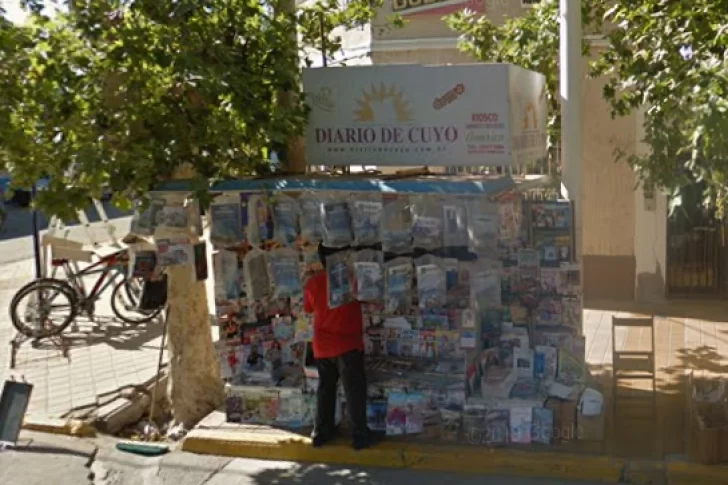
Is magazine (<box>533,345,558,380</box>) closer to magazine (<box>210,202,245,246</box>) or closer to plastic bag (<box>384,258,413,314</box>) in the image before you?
plastic bag (<box>384,258,413,314</box>)

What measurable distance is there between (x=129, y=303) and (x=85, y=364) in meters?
2.06

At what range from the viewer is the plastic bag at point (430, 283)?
22.2ft

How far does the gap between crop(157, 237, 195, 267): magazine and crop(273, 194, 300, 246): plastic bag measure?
0.80 m

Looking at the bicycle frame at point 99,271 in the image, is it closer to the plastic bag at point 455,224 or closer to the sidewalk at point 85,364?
the sidewalk at point 85,364

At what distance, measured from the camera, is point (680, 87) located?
574cm

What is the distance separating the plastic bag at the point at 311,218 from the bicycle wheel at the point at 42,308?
17.0 ft

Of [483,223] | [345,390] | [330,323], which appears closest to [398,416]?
[345,390]

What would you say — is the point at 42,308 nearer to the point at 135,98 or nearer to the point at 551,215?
the point at 135,98

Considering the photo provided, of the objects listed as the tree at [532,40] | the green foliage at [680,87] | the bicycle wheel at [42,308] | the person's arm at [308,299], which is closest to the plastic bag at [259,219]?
the person's arm at [308,299]

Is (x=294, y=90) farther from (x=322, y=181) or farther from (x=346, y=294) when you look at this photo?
(x=346, y=294)

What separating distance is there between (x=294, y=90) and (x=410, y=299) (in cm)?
200

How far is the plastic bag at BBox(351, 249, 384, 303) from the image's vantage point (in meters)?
6.78

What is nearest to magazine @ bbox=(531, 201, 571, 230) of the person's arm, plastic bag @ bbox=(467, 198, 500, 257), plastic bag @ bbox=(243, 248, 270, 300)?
plastic bag @ bbox=(467, 198, 500, 257)

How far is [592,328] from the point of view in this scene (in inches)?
411
